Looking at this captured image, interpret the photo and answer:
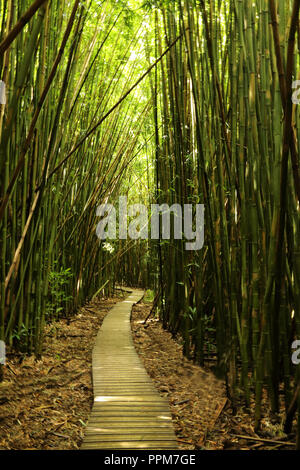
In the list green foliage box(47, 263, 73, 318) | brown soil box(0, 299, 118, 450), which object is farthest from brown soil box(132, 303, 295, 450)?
green foliage box(47, 263, 73, 318)

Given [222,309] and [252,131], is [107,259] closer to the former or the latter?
[222,309]

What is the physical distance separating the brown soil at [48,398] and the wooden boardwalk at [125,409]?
0.24 ft

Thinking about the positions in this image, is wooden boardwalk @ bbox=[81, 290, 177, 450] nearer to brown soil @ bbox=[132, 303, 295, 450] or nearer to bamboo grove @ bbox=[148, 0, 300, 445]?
brown soil @ bbox=[132, 303, 295, 450]

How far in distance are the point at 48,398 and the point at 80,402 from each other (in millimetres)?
139

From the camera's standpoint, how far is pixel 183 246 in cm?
278

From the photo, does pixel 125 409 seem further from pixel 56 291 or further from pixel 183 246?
pixel 56 291

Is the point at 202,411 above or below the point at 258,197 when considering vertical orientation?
below

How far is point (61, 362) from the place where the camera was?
8.32 ft

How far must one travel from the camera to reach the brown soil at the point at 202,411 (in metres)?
1.49

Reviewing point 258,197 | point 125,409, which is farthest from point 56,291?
point 258,197

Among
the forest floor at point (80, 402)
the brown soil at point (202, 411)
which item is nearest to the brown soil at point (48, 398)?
the forest floor at point (80, 402)
